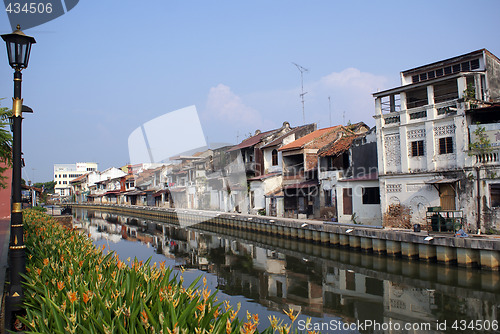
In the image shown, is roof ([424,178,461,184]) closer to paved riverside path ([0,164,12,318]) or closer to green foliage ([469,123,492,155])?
green foliage ([469,123,492,155])

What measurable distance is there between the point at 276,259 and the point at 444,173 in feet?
32.4

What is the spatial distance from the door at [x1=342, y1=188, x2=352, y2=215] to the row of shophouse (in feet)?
0.22

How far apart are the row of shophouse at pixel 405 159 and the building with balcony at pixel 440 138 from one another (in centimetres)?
5

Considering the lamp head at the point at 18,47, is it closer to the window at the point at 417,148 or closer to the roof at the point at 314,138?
the window at the point at 417,148

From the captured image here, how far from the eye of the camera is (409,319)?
11.0 meters

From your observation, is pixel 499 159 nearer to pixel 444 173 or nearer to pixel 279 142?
pixel 444 173

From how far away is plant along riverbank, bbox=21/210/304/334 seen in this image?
4500 millimetres

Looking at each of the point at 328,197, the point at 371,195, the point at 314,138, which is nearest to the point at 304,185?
the point at 328,197

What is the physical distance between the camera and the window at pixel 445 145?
61.2ft

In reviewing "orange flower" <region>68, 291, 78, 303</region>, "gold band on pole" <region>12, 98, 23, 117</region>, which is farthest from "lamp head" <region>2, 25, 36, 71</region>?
"orange flower" <region>68, 291, 78, 303</region>

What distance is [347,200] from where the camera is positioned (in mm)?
24625

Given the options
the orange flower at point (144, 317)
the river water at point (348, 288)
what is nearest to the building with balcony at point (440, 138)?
the river water at point (348, 288)

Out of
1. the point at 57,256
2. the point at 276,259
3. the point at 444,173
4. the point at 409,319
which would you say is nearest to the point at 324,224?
the point at 276,259

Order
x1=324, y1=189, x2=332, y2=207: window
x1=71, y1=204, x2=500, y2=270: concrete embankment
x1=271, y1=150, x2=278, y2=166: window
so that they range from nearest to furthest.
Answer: x1=71, y1=204, x2=500, y2=270: concrete embankment
x1=324, y1=189, x2=332, y2=207: window
x1=271, y1=150, x2=278, y2=166: window
